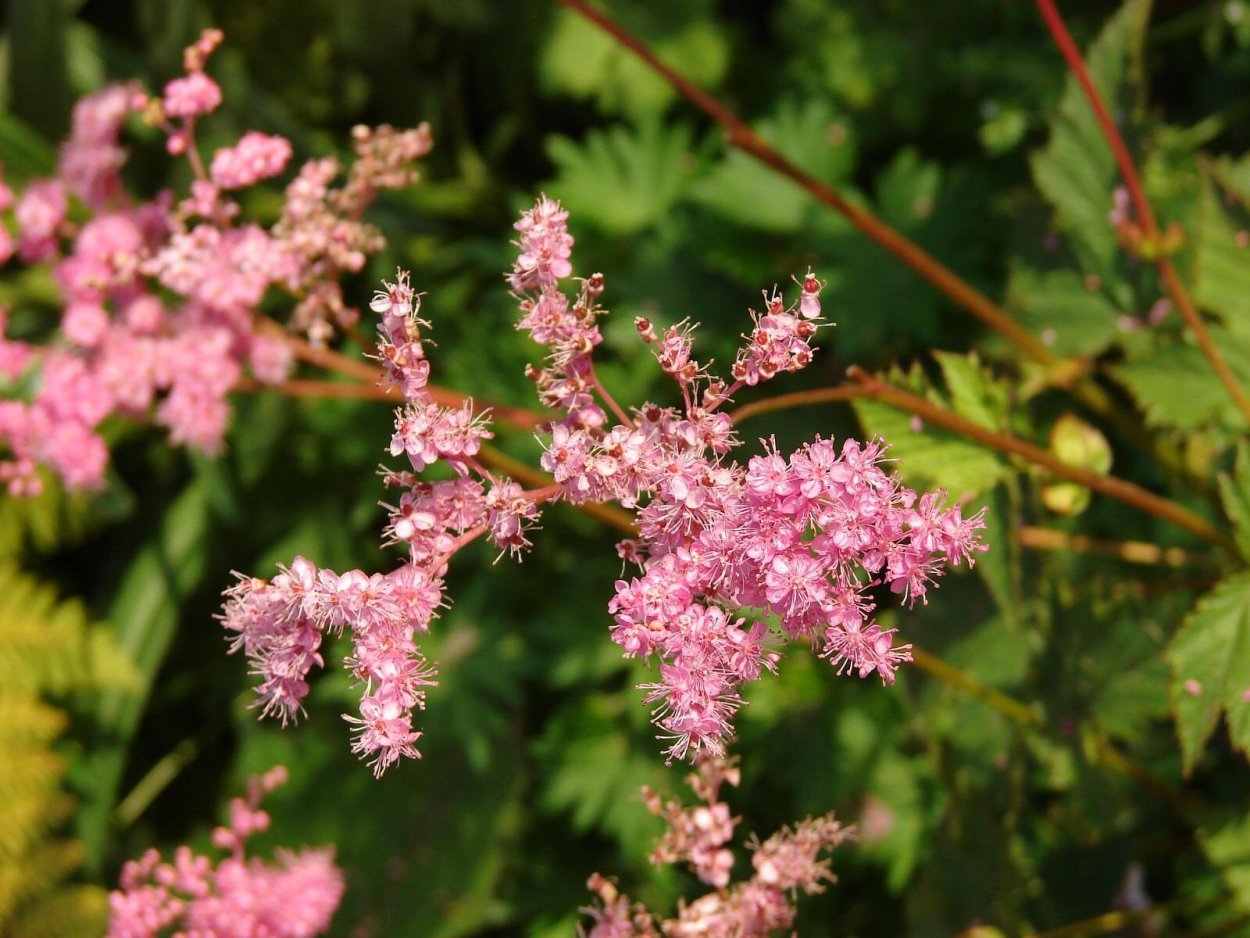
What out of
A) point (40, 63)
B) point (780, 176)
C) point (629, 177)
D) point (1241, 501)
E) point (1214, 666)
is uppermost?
point (40, 63)

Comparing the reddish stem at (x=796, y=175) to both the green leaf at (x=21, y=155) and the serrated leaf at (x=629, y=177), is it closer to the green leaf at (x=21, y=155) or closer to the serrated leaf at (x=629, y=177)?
the serrated leaf at (x=629, y=177)

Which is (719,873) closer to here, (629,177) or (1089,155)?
→ (1089,155)

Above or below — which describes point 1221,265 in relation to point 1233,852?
above

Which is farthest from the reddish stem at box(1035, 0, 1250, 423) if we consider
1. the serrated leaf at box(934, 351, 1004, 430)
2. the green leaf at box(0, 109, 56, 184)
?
the green leaf at box(0, 109, 56, 184)

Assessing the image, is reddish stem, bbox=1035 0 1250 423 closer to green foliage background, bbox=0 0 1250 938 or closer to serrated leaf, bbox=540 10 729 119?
green foliage background, bbox=0 0 1250 938

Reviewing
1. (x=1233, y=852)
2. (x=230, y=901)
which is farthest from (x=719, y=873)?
(x=1233, y=852)

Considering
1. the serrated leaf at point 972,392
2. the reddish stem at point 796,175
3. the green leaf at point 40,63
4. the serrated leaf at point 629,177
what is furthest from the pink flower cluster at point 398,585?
the green leaf at point 40,63
